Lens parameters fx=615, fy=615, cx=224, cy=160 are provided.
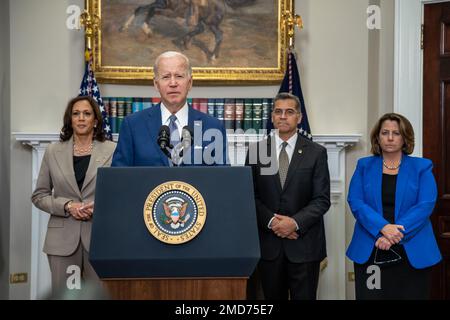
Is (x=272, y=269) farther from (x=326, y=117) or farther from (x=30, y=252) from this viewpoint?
(x=30, y=252)

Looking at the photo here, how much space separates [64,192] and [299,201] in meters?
1.48

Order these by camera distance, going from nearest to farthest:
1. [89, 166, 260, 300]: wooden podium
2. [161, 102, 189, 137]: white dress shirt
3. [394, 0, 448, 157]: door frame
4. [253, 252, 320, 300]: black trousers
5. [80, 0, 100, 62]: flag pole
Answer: [89, 166, 260, 300]: wooden podium → [161, 102, 189, 137]: white dress shirt → [253, 252, 320, 300]: black trousers → [394, 0, 448, 157]: door frame → [80, 0, 100, 62]: flag pole

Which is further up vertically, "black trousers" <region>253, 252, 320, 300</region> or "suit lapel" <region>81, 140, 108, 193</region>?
"suit lapel" <region>81, 140, 108, 193</region>

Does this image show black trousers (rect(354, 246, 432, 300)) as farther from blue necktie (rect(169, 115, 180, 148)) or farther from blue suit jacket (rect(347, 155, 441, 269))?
blue necktie (rect(169, 115, 180, 148))

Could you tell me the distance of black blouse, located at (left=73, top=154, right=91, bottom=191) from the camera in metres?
3.85

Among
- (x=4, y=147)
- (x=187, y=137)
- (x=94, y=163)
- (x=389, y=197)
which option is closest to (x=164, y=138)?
(x=187, y=137)

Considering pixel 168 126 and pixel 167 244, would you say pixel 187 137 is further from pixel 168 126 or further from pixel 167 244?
pixel 167 244

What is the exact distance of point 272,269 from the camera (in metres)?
3.82

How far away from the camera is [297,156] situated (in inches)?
155

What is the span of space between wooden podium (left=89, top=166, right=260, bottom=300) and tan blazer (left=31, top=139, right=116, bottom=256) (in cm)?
173

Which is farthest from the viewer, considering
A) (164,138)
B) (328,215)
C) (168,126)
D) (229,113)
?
(229,113)

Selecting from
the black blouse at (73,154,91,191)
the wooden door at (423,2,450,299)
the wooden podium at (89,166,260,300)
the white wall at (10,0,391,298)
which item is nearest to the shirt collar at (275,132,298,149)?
the black blouse at (73,154,91,191)

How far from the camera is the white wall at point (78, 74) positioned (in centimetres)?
536

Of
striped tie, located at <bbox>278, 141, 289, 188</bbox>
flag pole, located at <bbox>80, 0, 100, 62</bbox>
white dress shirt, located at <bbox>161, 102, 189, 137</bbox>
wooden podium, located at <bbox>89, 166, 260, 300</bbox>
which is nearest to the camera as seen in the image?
wooden podium, located at <bbox>89, 166, 260, 300</bbox>
